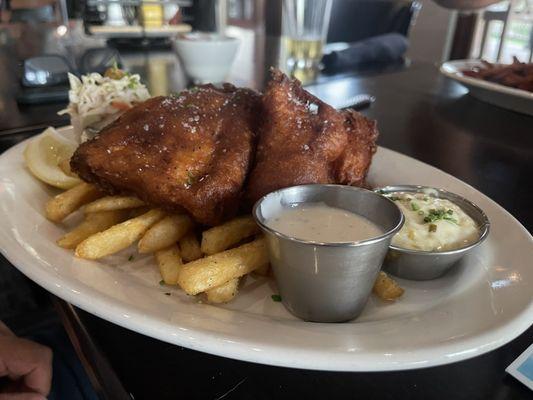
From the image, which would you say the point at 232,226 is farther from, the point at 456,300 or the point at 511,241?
the point at 511,241

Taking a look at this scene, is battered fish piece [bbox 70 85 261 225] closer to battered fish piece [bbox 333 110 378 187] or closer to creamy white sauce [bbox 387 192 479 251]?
battered fish piece [bbox 333 110 378 187]

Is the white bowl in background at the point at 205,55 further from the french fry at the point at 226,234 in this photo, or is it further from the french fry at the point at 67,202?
the french fry at the point at 226,234

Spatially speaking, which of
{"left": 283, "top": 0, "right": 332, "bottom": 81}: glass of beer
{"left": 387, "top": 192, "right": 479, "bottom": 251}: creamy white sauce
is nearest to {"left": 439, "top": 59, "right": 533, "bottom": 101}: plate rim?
{"left": 283, "top": 0, "right": 332, "bottom": 81}: glass of beer

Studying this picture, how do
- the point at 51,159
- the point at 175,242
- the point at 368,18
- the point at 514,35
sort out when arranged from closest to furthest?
the point at 175,242 < the point at 51,159 < the point at 368,18 < the point at 514,35

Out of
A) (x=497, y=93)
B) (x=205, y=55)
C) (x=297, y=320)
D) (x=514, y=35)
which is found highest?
(x=205, y=55)

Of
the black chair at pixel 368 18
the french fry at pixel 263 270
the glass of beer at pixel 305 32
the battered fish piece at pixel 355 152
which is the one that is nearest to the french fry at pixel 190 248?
the french fry at pixel 263 270

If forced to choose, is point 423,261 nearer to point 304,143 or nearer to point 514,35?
point 304,143

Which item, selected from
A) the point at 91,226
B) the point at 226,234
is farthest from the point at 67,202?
the point at 226,234

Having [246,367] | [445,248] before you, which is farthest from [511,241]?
[246,367]

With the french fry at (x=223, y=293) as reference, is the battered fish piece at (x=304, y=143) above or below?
above
